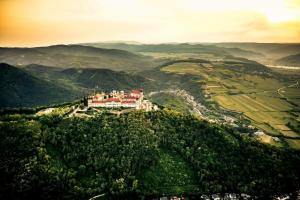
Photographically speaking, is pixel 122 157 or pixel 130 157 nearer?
pixel 122 157

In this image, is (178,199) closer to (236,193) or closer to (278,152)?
(236,193)

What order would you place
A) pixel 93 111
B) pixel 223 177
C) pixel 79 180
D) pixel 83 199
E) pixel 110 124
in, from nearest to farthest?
pixel 83 199, pixel 79 180, pixel 223 177, pixel 110 124, pixel 93 111

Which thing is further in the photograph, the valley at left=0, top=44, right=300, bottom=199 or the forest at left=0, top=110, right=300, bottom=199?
the valley at left=0, top=44, right=300, bottom=199

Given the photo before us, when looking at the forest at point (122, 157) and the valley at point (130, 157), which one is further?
the valley at point (130, 157)

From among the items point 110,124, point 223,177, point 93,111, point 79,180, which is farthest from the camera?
point 93,111

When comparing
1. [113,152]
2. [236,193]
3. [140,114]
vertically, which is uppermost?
[140,114]

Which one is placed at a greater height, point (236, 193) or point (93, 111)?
point (93, 111)

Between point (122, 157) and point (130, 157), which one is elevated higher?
point (122, 157)

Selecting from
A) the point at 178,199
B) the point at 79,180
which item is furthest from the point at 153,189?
the point at 79,180
